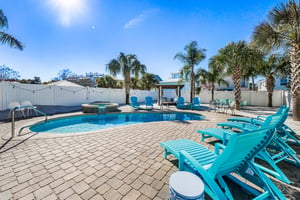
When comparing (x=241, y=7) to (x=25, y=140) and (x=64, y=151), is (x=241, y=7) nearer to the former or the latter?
(x=64, y=151)

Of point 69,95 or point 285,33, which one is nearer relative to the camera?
point 285,33

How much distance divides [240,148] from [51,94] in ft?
44.0

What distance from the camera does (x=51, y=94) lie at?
10.5 m

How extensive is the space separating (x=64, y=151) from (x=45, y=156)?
1.16ft

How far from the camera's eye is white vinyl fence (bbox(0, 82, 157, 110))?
8.08 metres

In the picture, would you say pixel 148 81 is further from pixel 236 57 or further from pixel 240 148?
pixel 240 148

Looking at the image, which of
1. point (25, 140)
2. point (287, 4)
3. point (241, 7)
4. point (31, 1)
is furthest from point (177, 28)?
point (25, 140)

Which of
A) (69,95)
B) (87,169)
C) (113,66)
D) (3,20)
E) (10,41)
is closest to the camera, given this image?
(87,169)

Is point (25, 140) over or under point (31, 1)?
under

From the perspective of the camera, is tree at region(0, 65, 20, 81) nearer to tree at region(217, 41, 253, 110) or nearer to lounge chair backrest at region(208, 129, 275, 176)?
lounge chair backrest at region(208, 129, 275, 176)

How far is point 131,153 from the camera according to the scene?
9.53 feet

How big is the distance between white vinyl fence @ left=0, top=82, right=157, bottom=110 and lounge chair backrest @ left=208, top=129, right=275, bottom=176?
12.2 metres

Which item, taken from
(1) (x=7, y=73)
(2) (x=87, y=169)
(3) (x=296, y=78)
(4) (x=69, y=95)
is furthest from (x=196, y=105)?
(1) (x=7, y=73)

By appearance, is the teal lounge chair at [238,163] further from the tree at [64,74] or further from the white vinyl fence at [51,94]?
the tree at [64,74]
